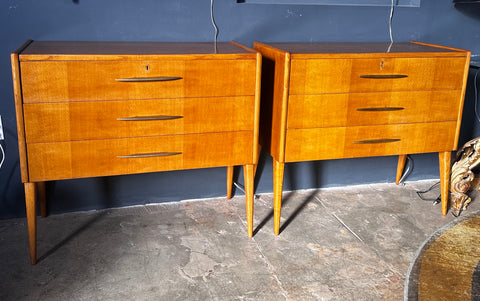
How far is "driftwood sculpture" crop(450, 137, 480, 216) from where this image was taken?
2379mm

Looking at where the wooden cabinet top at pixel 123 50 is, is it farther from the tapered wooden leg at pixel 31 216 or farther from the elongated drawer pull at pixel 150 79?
the tapered wooden leg at pixel 31 216

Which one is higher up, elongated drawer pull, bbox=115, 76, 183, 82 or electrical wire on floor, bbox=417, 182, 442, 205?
elongated drawer pull, bbox=115, 76, 183, 82

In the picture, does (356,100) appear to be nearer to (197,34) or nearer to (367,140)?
(367,140)

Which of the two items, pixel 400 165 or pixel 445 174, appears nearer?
pixel 445 174

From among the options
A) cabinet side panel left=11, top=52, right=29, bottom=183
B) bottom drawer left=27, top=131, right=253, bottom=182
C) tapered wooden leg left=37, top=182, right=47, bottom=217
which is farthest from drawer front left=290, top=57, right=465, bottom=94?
tapered wooden leg left=37, top=182, right=47, bottom=217

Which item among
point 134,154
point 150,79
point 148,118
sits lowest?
point 134,154

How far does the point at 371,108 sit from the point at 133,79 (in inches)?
39.2

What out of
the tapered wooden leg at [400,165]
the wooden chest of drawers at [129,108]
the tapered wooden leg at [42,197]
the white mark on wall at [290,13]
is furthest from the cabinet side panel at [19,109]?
the tapered wooden leg at [400,165]

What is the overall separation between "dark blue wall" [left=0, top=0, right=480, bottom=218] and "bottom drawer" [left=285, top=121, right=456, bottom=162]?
1.65ft

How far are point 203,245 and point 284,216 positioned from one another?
474 millimetres

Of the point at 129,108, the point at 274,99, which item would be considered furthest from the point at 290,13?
the point at 129,108

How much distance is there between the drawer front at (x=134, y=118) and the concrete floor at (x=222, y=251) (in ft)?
1.63

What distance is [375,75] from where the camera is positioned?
1996 millimetres

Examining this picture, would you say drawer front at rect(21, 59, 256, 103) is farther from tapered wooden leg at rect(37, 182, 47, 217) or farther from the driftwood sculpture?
the driftwood sculpture
